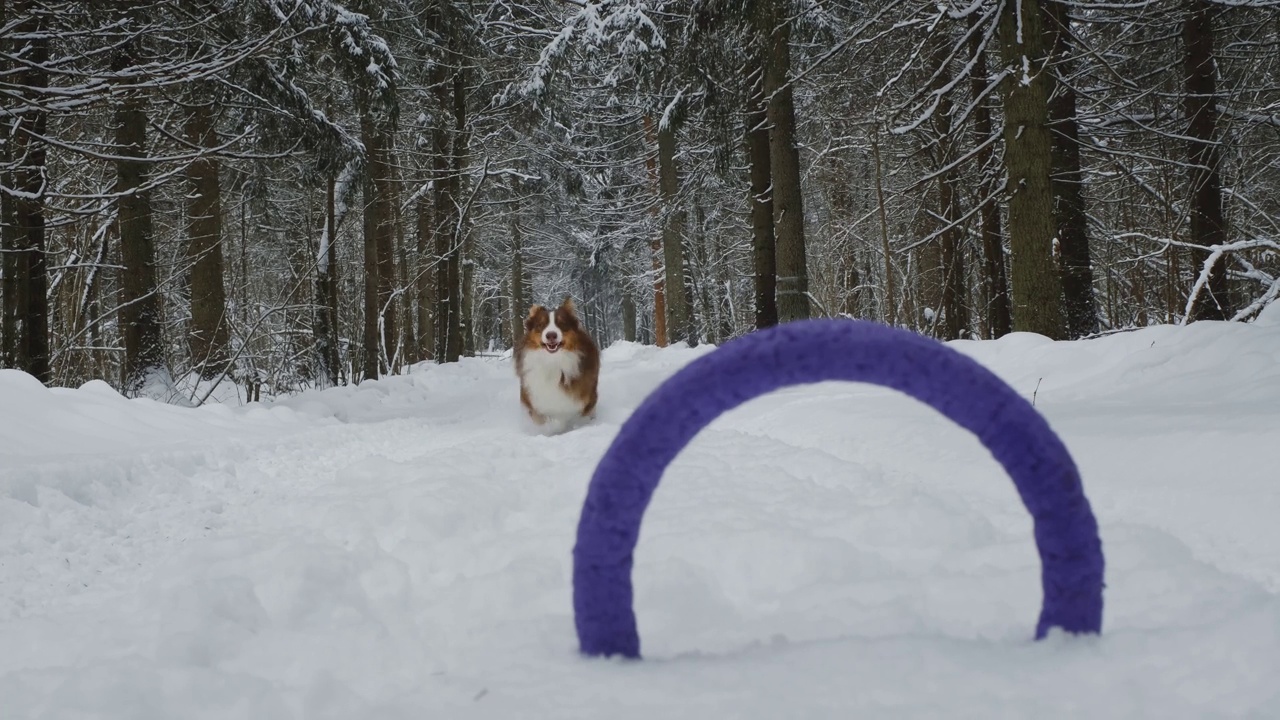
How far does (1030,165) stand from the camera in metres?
6.41

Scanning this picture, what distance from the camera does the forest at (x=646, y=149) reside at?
253 inches

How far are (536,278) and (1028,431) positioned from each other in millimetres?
38555

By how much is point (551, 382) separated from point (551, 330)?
19.5 inches

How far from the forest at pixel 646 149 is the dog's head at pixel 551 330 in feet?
9.46

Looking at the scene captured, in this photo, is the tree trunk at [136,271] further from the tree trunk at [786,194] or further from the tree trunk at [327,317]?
the tree trunk at [786,194]

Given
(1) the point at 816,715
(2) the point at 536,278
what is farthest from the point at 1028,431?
(2) the point at 536,278

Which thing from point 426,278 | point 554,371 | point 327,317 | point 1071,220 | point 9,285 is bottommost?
point 554,371

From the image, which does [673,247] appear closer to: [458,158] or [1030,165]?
[458,158]

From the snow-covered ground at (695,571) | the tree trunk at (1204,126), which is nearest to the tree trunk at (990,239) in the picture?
the tree trunk at (1204,126)

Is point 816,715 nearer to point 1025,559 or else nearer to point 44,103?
point 1025,559

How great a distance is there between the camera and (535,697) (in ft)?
3.38

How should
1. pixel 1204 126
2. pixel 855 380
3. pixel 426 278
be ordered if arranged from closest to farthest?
pixel 855 380, pixel 1204 126, pixel 426 278

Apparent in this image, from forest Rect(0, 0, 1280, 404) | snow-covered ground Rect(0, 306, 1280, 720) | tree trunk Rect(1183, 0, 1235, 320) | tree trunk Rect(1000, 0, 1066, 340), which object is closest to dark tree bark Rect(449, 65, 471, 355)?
forest Rect(0, 0, 1280, 404)

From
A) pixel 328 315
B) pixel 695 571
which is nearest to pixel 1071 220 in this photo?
pixel 695 571
